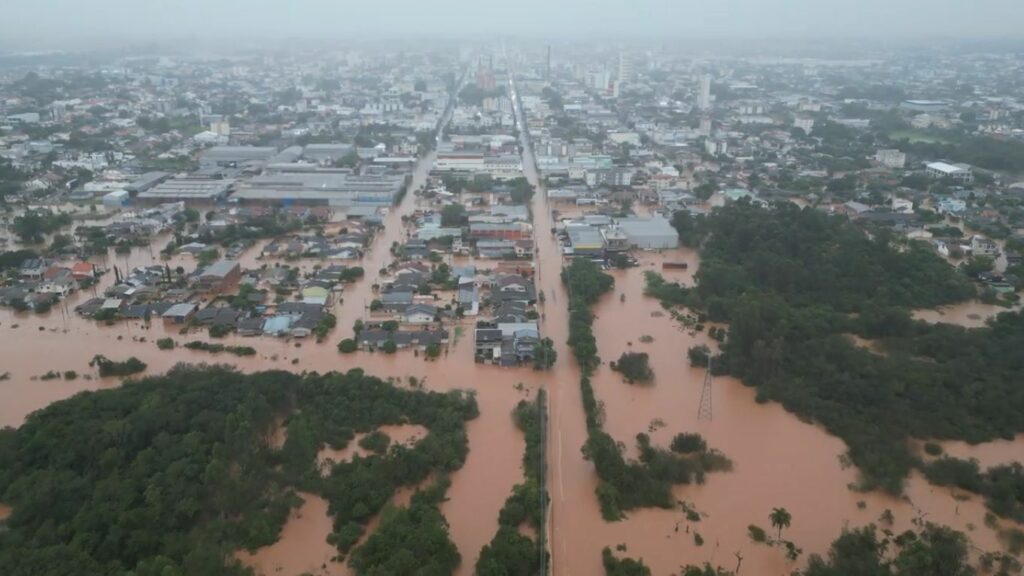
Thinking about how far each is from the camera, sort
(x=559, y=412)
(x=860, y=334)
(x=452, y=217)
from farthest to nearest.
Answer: (x=452, y=217) → (x=860, y=334) → (x=559, y=412)

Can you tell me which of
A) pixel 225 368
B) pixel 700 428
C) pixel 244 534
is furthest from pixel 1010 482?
pixel 225 368

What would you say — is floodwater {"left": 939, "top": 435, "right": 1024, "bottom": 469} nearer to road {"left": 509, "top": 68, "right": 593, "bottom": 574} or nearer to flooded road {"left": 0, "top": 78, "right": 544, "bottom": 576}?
road {"left": 509, "top": 68, "right": 593, "bottom": 574}

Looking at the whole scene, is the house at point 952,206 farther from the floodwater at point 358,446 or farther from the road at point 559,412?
the floodwater at point 358,446

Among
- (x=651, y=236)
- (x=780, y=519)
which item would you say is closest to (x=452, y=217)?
(x=651, y=236)

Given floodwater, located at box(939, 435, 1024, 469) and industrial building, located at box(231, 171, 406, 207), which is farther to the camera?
industrial building, located at box(231, 171, 406, 207)

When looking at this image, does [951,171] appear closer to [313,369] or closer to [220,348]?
[313,369]

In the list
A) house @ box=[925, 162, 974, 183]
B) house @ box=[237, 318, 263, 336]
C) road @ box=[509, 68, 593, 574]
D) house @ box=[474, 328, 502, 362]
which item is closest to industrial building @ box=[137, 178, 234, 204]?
house @ box=[237, 318, 263, 336]

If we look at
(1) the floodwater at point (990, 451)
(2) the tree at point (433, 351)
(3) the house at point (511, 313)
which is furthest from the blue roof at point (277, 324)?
(1) the floodwater at point (990, 451)
